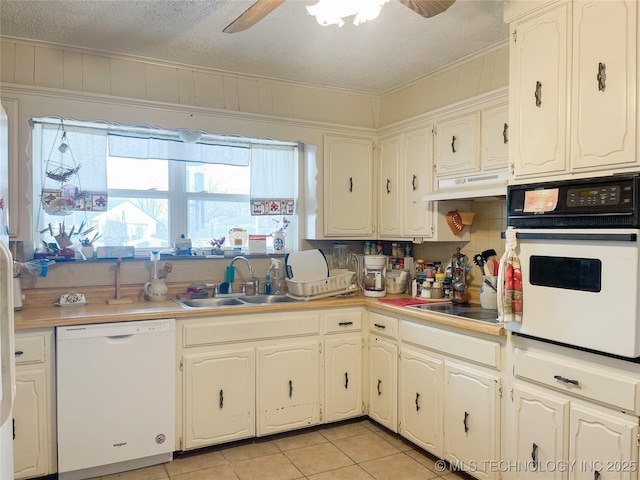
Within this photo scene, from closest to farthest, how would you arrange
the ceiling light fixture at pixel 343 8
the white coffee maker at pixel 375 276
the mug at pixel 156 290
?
the ceiling light fixture at pixel 343 8, the mug at pixel 156 290, the white coffee maker at pixel 375 276

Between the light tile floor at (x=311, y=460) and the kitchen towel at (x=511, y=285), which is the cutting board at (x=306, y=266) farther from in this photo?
the kitchen towel at (x=511, y=285)

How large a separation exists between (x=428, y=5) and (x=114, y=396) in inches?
94.6

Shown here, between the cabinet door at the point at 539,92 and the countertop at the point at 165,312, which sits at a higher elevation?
the cabinet door at the point at 539,92

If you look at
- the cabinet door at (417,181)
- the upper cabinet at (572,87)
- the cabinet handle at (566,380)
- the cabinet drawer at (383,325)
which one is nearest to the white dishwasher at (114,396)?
the cabinet drawer at (383,325)

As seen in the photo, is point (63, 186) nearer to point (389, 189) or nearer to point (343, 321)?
point (343, 321)

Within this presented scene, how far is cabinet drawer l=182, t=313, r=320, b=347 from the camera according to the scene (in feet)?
8.90

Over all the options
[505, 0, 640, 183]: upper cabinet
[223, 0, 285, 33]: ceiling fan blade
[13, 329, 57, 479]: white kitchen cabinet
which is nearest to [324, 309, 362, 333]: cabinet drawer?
[505, 0, 640, 183]: upper cabinet

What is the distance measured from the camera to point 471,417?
2412mm

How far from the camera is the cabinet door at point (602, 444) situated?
1.71 m

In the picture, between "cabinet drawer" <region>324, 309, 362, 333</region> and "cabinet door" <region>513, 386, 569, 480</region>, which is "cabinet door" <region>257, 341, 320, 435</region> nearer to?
"cabinet drawer" <region>324, 309, 362, 333</region>

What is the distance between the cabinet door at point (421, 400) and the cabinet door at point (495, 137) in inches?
45.9

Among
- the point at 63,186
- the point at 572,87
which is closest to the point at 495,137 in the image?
the point at 572,87

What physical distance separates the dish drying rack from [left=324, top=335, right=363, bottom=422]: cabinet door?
33cm

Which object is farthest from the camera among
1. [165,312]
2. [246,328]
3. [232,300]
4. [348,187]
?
[348,187]
